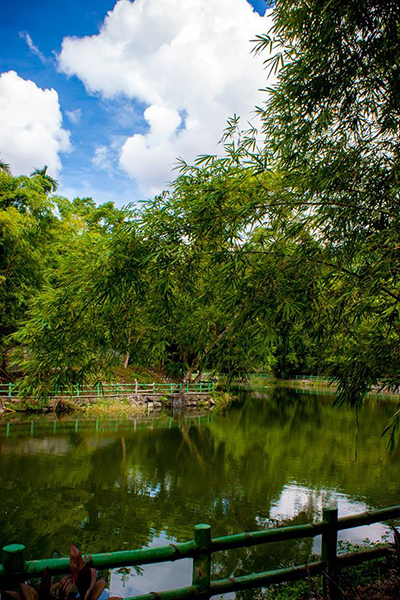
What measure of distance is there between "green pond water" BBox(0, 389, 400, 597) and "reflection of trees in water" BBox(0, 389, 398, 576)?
28 mm

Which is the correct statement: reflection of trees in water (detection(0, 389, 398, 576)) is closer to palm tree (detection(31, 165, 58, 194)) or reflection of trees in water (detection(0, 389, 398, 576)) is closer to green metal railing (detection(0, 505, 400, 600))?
green metal railing (detection(0, 505, 400, 600))

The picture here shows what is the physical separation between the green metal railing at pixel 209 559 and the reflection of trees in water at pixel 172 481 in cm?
325

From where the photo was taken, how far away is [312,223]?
181 inches

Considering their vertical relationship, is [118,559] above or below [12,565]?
below

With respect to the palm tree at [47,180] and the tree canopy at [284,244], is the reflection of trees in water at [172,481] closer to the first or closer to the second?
the tree canopy at [284,244]

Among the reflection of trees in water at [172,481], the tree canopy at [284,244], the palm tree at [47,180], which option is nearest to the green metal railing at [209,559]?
the tree canopy at [284,244]

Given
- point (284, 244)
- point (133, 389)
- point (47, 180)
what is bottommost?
point (133, 389)

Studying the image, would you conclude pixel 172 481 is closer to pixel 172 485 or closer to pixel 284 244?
pixel 172 485

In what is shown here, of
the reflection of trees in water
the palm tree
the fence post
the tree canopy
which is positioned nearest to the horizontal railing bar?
the fence post

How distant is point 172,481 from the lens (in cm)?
1089

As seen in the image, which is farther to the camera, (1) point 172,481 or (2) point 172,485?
(1) point 172,481

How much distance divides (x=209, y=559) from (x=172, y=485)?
7852mm

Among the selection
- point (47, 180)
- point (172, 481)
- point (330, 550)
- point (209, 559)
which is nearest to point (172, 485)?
point (172, 481)

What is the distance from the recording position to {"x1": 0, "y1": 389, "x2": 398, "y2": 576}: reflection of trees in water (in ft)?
25.1
